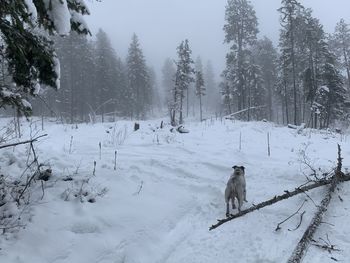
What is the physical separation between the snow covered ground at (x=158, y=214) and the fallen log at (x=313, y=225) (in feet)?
0.66

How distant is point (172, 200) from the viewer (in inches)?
328

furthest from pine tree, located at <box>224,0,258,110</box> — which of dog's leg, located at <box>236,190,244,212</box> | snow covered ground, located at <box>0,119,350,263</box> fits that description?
dog's leg, located at <box>236,190,244,212</box>

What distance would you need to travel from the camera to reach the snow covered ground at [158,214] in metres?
5.93

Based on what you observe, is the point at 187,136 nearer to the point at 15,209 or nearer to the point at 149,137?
the point at 149,137

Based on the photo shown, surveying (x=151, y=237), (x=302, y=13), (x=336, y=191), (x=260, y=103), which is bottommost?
(x=151, y=237)

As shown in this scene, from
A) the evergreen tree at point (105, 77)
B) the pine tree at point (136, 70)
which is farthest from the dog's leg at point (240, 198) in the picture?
the pine tree at point (136, 70)


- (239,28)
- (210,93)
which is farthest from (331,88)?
(210,93)

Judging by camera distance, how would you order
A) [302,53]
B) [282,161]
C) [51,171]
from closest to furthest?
[51,171]
[282,161]
[302,53]

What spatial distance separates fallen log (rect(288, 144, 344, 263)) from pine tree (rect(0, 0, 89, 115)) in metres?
4.88

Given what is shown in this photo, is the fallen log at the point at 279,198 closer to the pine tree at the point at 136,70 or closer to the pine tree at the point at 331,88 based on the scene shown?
the pine tree at the point at 331,88

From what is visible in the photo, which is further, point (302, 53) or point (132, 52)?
point (132, 52)

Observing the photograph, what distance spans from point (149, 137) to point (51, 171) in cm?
817

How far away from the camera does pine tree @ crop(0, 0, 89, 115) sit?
5801mm

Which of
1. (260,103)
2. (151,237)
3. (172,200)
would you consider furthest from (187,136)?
(260,103)
